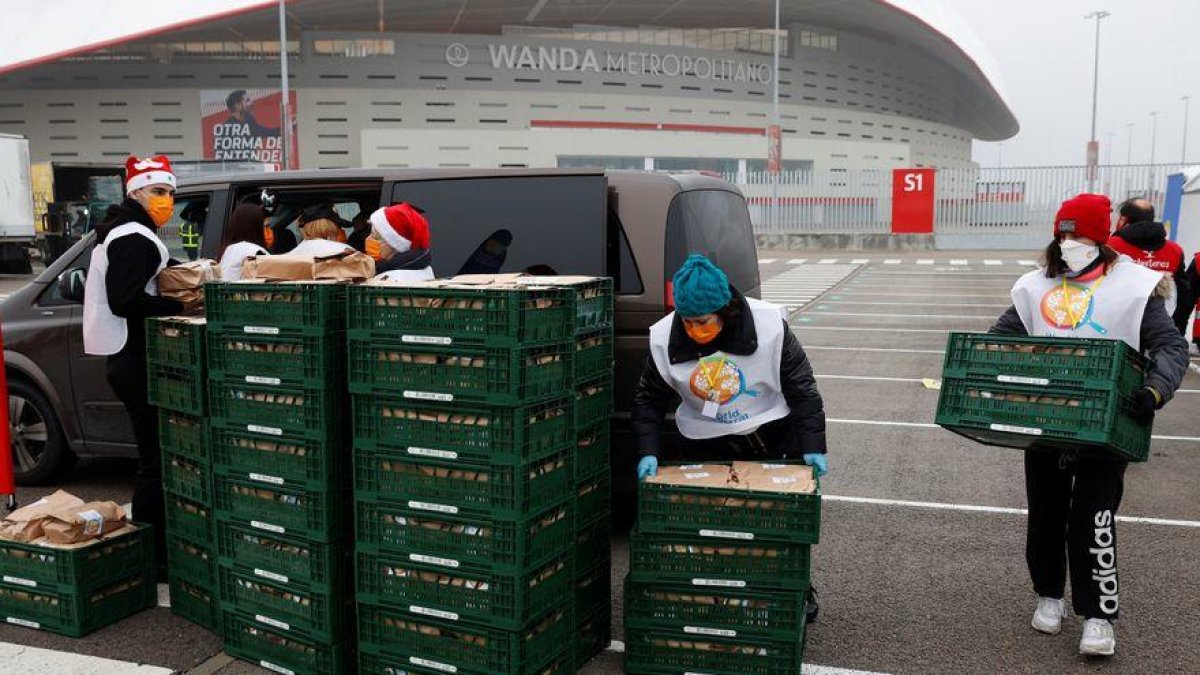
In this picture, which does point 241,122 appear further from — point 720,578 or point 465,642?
point 720,578

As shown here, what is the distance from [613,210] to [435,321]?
206 centimetres

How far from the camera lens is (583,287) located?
3.87 metres

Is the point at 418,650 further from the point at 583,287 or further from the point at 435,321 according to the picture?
the point at 583,287

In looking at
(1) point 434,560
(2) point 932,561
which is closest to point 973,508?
(2) point 932,561

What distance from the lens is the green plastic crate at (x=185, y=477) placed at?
14.1 ft

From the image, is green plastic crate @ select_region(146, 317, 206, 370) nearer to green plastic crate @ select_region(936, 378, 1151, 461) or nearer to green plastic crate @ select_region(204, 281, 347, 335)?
green plastic crate @ select_region(204, 281, 347, 335)

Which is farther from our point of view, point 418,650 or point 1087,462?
point 1087,462

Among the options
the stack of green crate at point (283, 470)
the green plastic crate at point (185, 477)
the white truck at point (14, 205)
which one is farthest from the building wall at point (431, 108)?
the stack of green crate at point (283, 470)

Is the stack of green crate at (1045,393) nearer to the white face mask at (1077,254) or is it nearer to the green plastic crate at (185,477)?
the white face mask at (1077,254)

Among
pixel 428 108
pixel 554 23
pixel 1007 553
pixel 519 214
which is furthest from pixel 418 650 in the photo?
pixel 554 23

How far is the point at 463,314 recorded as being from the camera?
135 inches

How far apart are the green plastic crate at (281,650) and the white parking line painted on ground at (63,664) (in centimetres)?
29

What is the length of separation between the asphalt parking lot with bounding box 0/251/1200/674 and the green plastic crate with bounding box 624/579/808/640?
45 centimetres

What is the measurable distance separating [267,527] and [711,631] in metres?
1.81
